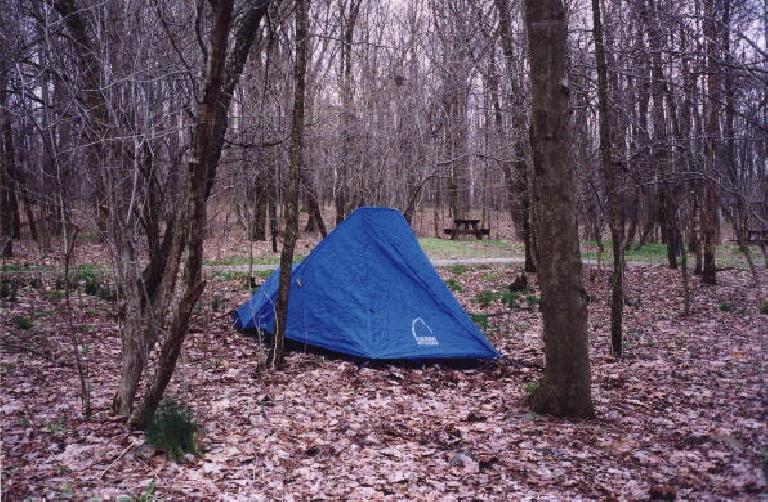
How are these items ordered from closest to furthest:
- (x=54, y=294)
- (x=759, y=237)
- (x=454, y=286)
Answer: (x=54, y=294) < (x=454, y=286) < (x=759, y=237)

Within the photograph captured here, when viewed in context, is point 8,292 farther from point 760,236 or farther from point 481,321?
point 760,236

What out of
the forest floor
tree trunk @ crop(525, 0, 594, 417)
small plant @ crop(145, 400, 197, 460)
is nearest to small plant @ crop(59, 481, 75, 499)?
the forest floor

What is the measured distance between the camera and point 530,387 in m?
5.97

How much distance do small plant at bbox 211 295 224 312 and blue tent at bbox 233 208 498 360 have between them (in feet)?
4.36

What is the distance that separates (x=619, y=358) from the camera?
743cm

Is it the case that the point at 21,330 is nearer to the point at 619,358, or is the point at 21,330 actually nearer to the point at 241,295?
the point at 241,295

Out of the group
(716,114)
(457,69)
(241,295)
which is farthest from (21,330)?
(716,114)

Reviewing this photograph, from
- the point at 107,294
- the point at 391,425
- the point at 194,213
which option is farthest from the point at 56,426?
the point at 107,294

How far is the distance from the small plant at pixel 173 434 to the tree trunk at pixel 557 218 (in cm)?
282

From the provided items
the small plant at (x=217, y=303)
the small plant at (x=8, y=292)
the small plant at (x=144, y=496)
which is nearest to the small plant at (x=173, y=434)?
the small plant at (x=144, y=496)

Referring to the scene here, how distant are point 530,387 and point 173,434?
3271 mm

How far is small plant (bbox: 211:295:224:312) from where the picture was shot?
9352 mm

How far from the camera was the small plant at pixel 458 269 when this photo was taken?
15.2 metres

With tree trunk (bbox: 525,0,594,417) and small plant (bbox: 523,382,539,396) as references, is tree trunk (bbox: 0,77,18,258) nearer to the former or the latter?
tree trunk (bbox: 525,0,594,417)
